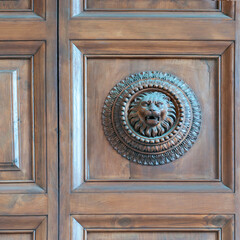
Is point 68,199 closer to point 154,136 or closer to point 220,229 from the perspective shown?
point 154,136

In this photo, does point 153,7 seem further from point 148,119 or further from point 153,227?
point 153,227

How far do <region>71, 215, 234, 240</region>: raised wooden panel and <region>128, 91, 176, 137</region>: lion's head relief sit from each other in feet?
0.61

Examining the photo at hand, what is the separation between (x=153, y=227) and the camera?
0.74 metres

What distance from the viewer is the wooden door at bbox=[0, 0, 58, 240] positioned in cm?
73

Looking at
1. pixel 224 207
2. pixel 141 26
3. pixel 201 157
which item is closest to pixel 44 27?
pixel 141 26

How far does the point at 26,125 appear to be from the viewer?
0.74 m

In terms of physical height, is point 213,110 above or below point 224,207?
above

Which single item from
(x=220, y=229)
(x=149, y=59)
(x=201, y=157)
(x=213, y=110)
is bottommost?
(x=220, y=229)

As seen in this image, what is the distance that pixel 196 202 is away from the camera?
2.39 feet

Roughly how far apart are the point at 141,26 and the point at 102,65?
0.39ft

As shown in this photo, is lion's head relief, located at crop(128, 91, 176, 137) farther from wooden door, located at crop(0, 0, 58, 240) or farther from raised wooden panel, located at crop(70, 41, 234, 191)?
wooden door, located at crop(0, 0, 58, 240)

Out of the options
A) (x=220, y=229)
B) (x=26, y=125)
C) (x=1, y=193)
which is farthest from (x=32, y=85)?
(x=220, y=229)

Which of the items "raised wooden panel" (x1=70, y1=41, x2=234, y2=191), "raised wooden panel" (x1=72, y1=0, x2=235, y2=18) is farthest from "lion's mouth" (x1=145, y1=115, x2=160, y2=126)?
"raised wooden panel" (x1=72, y1=0, x2=235, y2=18)

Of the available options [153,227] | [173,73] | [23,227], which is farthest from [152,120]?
[23,227]
